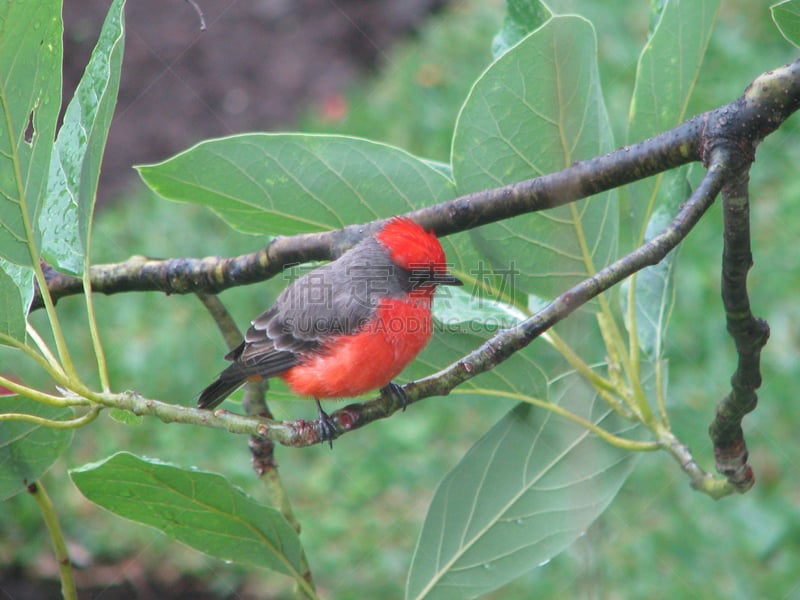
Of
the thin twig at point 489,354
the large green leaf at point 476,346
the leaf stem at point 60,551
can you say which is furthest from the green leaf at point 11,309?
the large green leaf at point 476,346

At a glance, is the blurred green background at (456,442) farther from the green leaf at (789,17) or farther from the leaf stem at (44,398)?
the green leaf at (789,17)

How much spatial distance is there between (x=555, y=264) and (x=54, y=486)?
4.28 meters

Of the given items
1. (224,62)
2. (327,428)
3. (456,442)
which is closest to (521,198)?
(327,428)

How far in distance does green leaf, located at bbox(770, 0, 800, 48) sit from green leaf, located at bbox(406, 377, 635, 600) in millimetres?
899

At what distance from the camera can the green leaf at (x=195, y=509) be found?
1.84 meters

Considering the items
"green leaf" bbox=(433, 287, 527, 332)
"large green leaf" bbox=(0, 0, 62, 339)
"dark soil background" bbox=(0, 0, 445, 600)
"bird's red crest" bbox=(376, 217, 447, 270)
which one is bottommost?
"green leaf" bbox=(433, 287, 527, 332)

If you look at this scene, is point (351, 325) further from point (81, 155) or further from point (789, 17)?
point (789, 17)

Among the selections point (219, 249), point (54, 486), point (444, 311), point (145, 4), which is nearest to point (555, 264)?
point (444, 311)

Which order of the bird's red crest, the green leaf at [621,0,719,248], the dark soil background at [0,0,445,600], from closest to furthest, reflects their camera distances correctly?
the green leaf at [621,0,719,248]
the bird's red crest
the dark soil background at [0,0,445,600]

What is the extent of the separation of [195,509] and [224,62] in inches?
304

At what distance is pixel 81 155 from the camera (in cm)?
191

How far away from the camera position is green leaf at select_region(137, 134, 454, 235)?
2.10 m

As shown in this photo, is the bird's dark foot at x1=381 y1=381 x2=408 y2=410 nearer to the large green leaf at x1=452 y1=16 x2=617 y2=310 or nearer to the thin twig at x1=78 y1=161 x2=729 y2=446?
the thin twig at x1=78 y1=161 x2=729 y2=446

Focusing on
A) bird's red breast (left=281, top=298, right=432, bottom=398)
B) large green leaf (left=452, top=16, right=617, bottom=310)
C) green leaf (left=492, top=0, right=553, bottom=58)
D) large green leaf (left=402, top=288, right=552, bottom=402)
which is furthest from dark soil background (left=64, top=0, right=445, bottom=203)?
large green leaf (left=452, top=16, right=617, bottom=310)
